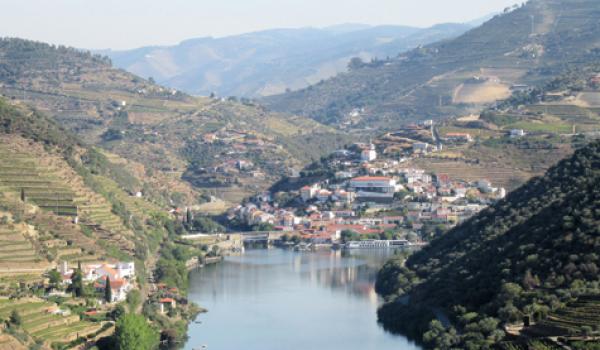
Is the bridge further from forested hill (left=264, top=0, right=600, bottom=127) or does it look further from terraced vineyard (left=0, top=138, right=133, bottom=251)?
forested hill (left=264, top=0, right=600, bottom=127)

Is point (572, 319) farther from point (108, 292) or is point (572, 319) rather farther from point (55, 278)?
point (55, 278)

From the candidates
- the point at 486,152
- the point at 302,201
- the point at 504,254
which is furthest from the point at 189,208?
the point at 504,254

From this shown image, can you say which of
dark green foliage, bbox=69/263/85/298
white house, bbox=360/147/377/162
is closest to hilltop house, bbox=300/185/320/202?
white house, bbox=360/147/377/162

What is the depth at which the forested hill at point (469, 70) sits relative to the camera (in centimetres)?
11969

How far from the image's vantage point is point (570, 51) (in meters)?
122

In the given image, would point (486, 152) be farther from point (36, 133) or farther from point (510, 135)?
point (36, 133)

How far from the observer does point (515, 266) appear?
Answer: 34.7 metres

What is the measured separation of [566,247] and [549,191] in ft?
35.6

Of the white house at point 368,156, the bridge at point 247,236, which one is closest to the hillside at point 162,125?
the white house at point 368,156

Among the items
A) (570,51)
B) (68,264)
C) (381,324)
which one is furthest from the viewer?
(570,51)

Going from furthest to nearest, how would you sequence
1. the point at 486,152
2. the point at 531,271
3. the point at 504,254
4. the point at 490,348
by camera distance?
the point at 486,152
the point at 504,254
the point at 531,271
the point at 490,348

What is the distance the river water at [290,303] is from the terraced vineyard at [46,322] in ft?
11.7

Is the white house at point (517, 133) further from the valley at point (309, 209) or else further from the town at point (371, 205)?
the town at point (371, 205)

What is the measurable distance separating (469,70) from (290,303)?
271ft
